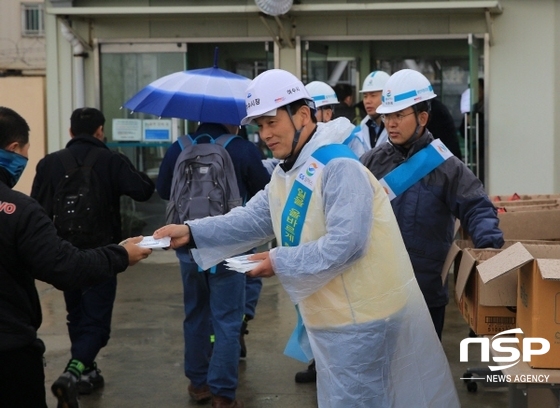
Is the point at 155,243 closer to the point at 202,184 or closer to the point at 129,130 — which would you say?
the point at 202,184

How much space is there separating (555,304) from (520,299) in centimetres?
24

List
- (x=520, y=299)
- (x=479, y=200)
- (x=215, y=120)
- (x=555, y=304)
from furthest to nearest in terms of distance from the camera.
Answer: (x=215, y=120) < (x=479, y=200) < (x=520, y=299) < (x=555, y=304)

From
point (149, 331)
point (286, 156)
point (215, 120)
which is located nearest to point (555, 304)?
point (286, 156)

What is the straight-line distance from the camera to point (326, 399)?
3703mm

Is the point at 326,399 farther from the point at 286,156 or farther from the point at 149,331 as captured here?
the point at 149,331

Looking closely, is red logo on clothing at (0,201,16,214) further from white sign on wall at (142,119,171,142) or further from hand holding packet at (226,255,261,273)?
white sign on wall at (142,119,171,142)

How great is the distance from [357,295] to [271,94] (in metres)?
0.85

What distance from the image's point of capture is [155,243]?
4.08 meters

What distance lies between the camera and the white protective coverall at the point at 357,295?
11.6ft

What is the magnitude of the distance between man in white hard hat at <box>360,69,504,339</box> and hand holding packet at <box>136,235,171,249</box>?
47.7 inches

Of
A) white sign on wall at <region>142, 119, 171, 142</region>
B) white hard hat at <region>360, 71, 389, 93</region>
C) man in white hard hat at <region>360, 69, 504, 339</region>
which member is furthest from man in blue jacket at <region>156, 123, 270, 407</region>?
white sign on wall at <region>142, 119, 171, 142</region>

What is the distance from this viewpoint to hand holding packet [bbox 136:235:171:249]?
404 centimetres

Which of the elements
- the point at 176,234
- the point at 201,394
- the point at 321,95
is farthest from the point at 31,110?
the point at 176,234

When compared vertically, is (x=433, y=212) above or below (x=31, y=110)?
below
